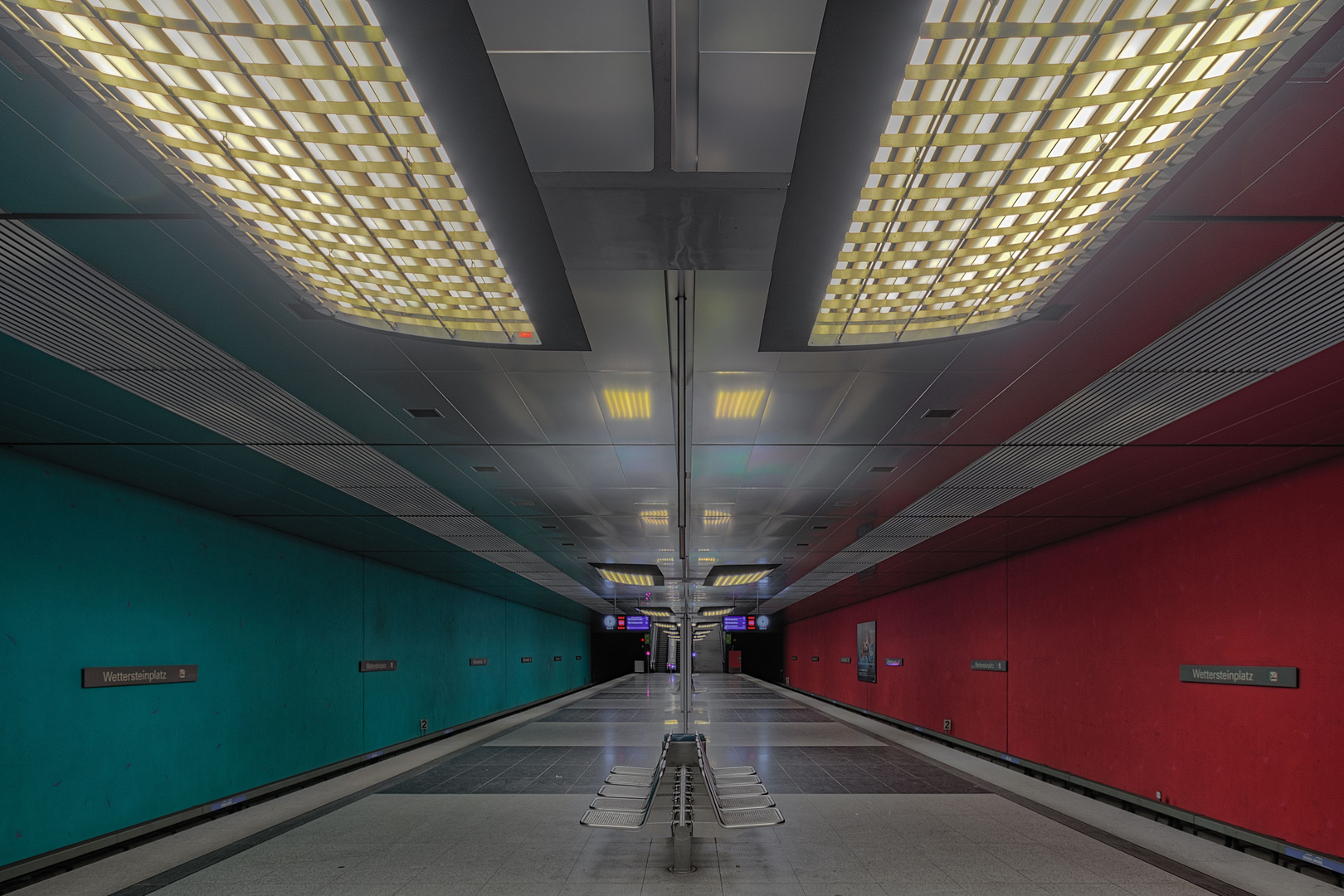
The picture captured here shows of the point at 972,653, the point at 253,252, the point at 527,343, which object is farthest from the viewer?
the point at 972,653

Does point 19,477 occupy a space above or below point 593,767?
above

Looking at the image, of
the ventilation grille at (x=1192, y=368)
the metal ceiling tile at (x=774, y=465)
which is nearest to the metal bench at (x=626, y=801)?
the metal ceiling tile at (x=774, y=465)

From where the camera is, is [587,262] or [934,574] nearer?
[587,262]

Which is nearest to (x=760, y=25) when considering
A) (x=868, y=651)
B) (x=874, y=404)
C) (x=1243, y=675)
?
(x=874, y=404)

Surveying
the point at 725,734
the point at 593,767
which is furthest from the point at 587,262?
the point at 725,734

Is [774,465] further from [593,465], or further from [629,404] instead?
[629,404]

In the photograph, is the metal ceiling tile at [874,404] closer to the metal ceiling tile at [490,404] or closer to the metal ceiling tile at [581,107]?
the metal ceiling tile at [490,404]

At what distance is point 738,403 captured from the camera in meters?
4.85

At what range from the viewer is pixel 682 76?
1983 millimetres

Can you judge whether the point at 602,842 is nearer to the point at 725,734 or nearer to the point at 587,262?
the point at 587,262

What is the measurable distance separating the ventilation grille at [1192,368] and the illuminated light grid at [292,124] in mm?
2772

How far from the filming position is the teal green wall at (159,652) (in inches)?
219

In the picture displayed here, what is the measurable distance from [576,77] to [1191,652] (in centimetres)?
725

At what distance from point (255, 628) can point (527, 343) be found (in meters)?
6.24
